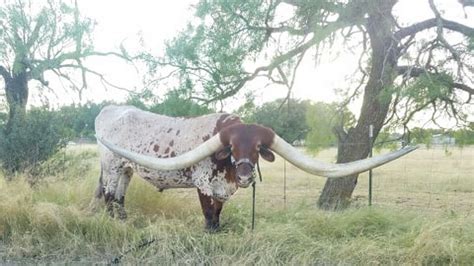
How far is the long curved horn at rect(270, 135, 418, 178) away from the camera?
6342mm

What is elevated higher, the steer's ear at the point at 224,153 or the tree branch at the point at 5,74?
the tree branch at the point at 5,74

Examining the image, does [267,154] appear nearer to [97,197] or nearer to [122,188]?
[122,188]

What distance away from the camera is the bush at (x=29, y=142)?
11.9m

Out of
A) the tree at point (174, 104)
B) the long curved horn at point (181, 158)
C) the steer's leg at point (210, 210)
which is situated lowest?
the steer's leg at point (210, 210)

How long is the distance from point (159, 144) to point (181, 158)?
85cm

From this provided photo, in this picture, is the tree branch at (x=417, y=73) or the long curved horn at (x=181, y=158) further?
the tree branch at (x=417, y=73)

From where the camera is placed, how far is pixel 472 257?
619 centimetres

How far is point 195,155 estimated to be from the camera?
6863 mm

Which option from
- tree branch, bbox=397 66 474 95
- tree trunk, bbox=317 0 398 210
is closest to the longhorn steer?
tree trunk, bbox=317 0 398 210

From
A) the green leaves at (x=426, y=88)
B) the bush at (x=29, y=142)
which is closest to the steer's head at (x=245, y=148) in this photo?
the green leaves at (x=426, y=88)

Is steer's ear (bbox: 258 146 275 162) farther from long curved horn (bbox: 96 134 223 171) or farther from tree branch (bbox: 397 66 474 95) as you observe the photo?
tree branch (bbox: 397 66 474 95)

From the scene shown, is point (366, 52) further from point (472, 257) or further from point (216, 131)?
point (472, 257)

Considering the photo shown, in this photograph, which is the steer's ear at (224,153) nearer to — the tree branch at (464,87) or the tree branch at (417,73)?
the tree branch at (417,73)

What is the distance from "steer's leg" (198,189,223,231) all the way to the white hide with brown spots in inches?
3.3
